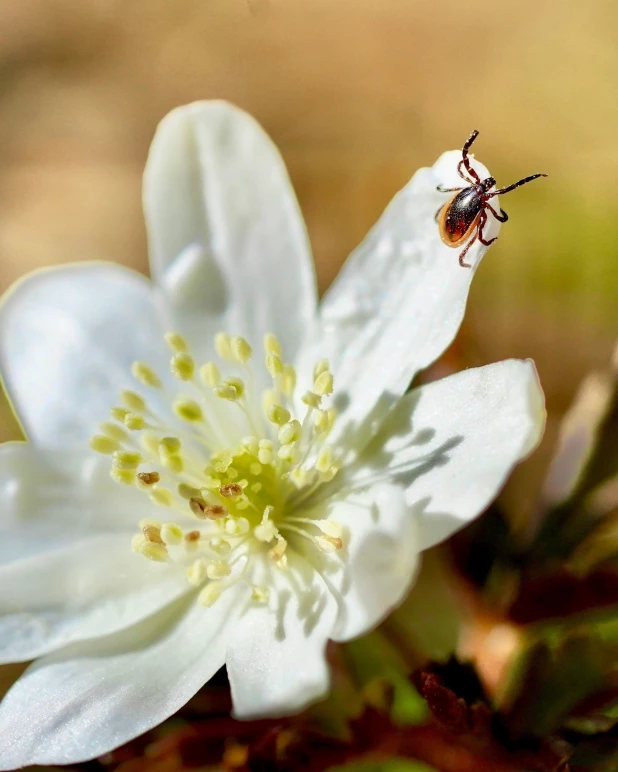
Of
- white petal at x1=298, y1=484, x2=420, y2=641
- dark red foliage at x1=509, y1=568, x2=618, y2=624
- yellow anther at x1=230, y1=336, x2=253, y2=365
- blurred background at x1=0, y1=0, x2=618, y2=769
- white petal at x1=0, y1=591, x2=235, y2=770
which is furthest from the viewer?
blurred background at x1=0, y1=0, x2=618, y2=769

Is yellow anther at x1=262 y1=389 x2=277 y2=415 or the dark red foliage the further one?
the dark red foliage

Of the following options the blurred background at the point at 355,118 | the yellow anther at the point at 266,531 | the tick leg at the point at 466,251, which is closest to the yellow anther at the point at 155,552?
the yellow anther at the point at 266,531

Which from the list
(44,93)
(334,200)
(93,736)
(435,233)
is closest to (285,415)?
(435,233)

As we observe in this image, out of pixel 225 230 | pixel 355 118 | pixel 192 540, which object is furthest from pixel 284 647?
pixel 355 118

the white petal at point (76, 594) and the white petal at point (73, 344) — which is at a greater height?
the white petal at point (73, 344)

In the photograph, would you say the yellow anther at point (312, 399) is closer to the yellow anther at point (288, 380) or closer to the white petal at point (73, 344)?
the yellow anther at point (288, 380)

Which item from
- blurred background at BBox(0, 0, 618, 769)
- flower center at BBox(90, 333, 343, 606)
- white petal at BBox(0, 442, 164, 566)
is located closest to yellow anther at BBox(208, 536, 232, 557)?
flower center at BBox(90, 333, 343, 606)

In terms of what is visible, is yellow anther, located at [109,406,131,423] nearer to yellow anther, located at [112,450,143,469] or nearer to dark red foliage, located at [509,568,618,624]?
yellow anther, located at [112,450,143,469]
